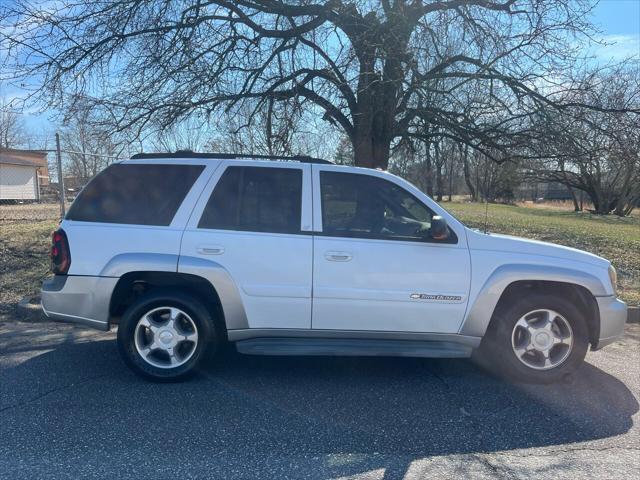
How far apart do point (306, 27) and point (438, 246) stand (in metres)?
6.00

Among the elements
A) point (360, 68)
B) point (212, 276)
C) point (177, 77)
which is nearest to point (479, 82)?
point (360, 68)

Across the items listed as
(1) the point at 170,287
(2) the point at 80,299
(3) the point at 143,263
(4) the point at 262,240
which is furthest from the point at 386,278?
(2) the point at 80,299

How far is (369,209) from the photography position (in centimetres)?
454

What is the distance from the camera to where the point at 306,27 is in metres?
8.86

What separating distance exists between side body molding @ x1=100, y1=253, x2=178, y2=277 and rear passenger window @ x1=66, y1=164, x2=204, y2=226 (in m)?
0.30

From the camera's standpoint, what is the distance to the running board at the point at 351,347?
14.2ft

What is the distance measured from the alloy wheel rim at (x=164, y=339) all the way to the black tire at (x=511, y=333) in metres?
2.70

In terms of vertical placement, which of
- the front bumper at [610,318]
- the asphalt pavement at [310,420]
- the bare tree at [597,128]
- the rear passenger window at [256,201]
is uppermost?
the bare tree at [597,128]

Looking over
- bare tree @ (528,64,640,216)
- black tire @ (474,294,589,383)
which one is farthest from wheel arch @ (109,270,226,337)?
bare tree @ (528,64,640,216)

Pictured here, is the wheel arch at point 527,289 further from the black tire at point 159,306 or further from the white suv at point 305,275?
the black tire at point 159,306

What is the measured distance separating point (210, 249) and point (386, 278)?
153cm

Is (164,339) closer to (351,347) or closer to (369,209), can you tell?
(351,347)

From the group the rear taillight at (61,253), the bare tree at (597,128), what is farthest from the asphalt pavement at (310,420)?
the bare tree at (597,128)

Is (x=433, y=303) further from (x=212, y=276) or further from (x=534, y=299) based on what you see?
(x=212, y=276)
